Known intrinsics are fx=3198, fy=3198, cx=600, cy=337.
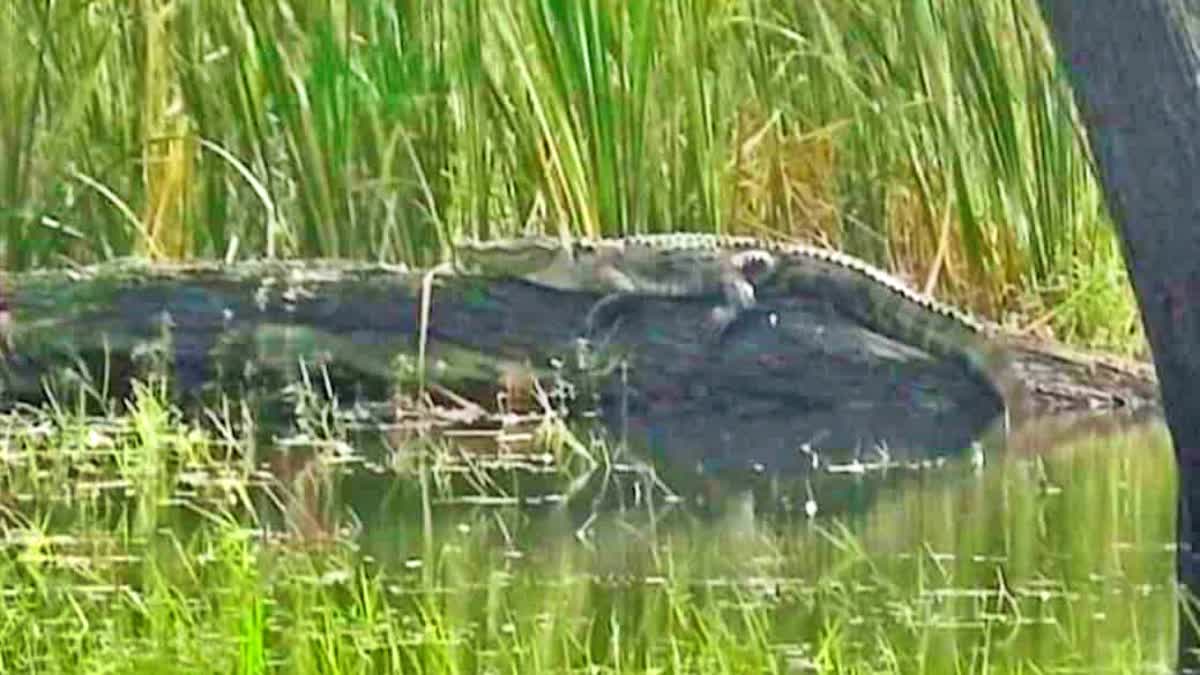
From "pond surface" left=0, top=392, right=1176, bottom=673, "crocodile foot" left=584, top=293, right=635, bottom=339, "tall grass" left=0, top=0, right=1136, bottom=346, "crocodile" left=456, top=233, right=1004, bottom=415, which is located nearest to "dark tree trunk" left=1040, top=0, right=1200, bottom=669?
"pond surface" left=0, top=392, right=1176, bottom=673

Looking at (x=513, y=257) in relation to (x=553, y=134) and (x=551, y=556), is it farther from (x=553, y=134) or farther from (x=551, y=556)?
(x=551, y=556)

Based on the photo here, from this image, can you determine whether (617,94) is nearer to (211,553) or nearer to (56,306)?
(56,306)

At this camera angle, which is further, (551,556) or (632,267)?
(632,267)

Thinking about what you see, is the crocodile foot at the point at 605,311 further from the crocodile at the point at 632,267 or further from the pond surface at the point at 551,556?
the pond surface at the point at 551,556

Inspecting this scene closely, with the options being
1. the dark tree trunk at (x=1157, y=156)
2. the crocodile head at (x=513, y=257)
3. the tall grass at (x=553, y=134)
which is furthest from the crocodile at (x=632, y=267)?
the dark tree trunk at (x=1157, y=156)

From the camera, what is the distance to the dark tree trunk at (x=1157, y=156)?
4.18m

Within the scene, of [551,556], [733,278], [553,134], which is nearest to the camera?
[551,556]

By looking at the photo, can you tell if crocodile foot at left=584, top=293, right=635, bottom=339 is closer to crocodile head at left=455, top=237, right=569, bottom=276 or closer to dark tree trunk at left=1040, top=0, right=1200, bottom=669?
crocodile head at left=455, top=237, right=569, bottom=276

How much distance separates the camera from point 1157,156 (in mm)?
4293

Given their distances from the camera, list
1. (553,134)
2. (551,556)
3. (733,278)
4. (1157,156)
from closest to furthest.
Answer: (1157,156)
(551,556)
(733,278)
(553,134)

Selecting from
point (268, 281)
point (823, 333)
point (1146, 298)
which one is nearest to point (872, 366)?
point (823, 333)

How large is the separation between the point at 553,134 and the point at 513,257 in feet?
1.44

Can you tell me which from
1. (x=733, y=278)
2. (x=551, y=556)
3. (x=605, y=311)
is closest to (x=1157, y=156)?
(x=551, y=556)

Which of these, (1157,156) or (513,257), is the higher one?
(513,257)
